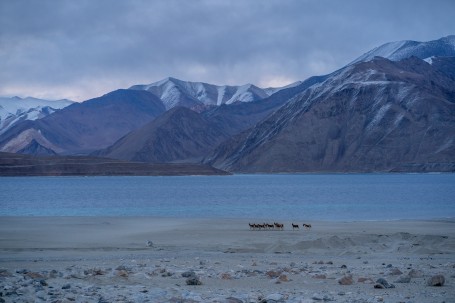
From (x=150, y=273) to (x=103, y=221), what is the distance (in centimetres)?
2695

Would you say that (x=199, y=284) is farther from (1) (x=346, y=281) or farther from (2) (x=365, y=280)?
(2) (x=365, y=280)

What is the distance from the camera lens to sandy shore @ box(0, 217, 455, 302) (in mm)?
13680

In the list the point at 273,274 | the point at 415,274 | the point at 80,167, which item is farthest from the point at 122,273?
the point at 80,167

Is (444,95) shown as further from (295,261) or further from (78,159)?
(295,261)

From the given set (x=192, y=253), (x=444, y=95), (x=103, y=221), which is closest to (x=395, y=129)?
(x=444, y=95)

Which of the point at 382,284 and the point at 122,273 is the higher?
the point at 382,284

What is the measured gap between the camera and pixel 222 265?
1936 centimetres

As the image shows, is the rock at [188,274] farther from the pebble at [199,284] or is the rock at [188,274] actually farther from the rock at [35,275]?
the rock at [35,275]

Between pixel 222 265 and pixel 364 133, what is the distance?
547 ft

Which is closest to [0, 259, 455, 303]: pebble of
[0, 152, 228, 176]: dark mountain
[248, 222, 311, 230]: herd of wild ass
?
[248, 222, 311, 230]: herd of wild ass

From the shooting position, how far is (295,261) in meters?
20.8

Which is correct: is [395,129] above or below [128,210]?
above

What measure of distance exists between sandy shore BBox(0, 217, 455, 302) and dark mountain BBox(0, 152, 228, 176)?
Answer: 394 ft

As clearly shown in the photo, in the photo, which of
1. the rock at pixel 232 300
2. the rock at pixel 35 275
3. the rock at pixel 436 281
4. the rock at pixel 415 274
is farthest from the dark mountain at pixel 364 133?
the rock at pixel 232 300
